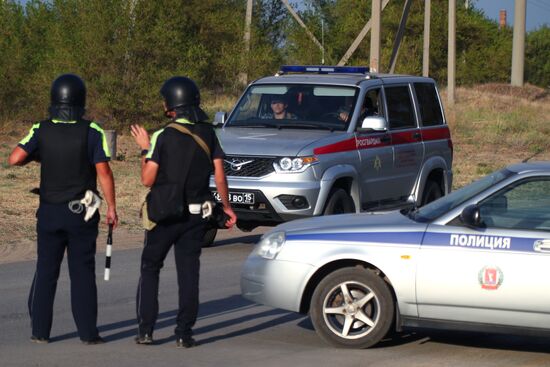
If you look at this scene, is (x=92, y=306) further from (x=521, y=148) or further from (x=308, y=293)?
(x=521, y=148)

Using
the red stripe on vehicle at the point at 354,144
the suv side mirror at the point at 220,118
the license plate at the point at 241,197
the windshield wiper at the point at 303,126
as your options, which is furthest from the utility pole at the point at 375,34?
the license plate at the point at 241,197

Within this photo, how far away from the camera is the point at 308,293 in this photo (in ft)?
26.2

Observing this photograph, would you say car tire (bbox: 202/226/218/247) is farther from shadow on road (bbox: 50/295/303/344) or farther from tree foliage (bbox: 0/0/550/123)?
tree foliage (bbox: 0/0/550/123)

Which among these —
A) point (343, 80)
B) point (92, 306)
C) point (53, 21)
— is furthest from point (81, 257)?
point (53, 21)

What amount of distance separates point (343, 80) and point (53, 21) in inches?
592

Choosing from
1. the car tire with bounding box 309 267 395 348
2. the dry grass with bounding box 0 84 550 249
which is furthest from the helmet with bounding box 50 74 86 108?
the dry grass with bounding box 0 84 550 249

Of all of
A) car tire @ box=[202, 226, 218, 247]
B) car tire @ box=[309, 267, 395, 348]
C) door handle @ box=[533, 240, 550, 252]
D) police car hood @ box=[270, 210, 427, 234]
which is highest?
police car hood @ box=[270, 210, 427, 234]

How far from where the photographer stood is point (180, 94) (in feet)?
25.3

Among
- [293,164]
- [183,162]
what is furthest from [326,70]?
[183,162]

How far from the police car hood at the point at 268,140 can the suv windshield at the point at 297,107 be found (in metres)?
0.23

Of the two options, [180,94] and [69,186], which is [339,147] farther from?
[69,186]

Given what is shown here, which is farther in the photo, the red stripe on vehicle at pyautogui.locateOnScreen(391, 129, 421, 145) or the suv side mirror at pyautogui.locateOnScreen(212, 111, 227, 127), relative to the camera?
the red stripe on vehicle at pyautogui.locateOnScreen(391, 129, 421, 145)

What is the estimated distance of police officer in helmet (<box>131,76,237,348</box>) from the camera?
7.62 metres

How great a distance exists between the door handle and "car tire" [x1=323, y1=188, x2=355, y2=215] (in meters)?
4.92
